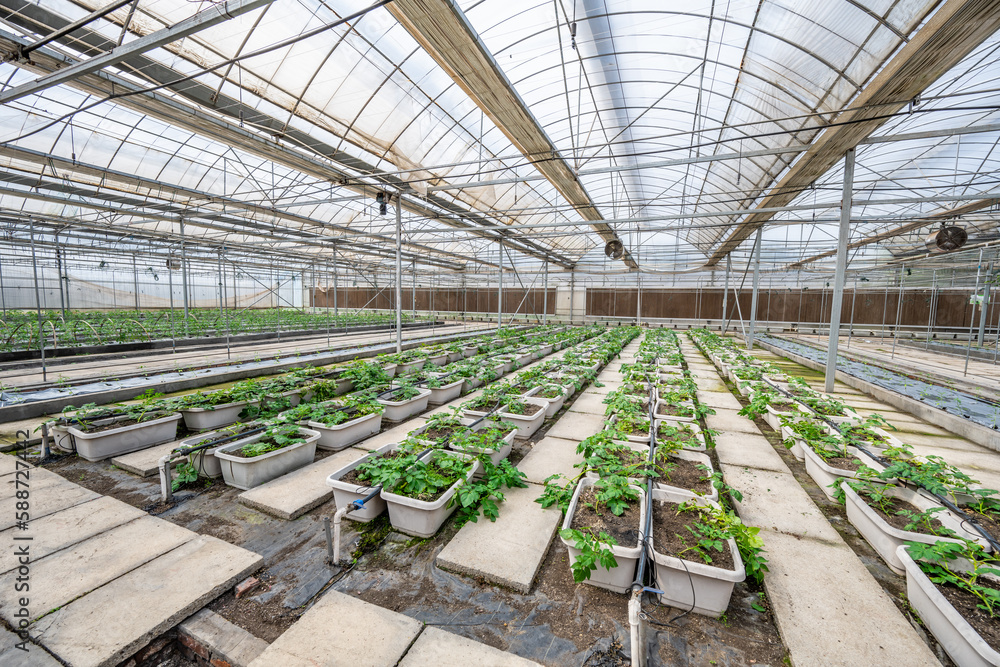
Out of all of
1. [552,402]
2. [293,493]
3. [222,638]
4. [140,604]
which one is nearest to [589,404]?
[552,402]

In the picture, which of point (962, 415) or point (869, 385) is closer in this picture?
point (962, 415)

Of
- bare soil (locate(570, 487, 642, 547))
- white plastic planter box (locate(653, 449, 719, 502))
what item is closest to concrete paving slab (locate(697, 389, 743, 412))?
white plastic planter box (locate(653, 449, 719, 502))

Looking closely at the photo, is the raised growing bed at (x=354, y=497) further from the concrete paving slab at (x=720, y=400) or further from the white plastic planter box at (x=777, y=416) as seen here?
the concrete paving slab at (x=720, y=400)

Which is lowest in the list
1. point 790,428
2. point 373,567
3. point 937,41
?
point 373,567

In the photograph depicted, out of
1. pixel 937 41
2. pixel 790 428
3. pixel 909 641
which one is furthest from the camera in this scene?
pixel 790 428

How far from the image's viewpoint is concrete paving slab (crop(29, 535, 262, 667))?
1825mm

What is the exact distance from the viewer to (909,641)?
77.0 inches

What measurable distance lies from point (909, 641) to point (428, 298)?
104 ft

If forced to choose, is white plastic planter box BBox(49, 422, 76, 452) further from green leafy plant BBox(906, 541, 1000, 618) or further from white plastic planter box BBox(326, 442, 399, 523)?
green leafy plant BBox(906, 541, 1000, 618)

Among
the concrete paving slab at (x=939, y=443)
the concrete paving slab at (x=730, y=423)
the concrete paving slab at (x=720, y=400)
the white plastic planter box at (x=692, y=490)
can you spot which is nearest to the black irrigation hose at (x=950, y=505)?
the concrete paving slab at (x=730, y=423)

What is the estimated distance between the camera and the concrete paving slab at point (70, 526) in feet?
8.24

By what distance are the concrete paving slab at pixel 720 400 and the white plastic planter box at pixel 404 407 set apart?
191 inches

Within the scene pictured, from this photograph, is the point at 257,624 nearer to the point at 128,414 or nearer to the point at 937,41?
the point at 128,414

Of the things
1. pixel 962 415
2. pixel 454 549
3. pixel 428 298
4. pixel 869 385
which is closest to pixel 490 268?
pixel 428 298
